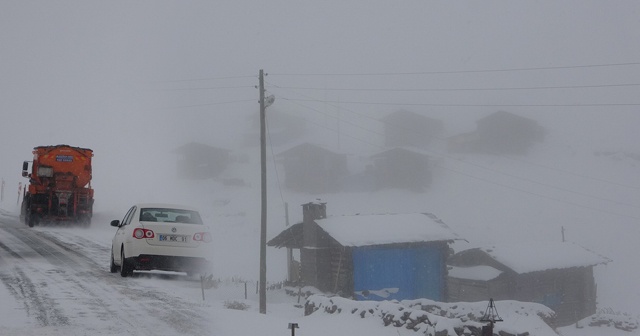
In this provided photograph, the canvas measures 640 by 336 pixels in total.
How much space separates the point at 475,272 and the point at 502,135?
44.1m

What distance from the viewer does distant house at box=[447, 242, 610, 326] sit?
32219mm

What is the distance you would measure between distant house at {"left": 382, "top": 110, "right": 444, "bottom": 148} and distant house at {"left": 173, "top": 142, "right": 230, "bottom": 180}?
24080 mm

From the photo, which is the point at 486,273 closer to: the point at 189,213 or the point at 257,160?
the point at 189,213

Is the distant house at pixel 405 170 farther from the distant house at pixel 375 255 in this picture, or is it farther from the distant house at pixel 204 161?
the distant house at pixel 375 255

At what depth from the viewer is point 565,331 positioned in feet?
108

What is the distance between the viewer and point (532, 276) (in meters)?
33.0

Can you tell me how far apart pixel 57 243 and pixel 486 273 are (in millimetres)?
23508

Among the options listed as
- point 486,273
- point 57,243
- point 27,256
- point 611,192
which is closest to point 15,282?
point 27,256

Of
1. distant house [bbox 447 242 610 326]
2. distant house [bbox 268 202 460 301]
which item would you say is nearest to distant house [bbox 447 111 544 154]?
distant house [bbox 447 242 610 326]

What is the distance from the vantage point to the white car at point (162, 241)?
12.5 metres

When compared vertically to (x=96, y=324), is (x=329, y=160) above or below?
above

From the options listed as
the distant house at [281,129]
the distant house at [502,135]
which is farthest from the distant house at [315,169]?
the distant house at [281,129]

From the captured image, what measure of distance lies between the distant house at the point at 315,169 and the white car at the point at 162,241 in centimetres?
5146

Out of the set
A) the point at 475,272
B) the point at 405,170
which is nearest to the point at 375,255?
the point at 475,272
